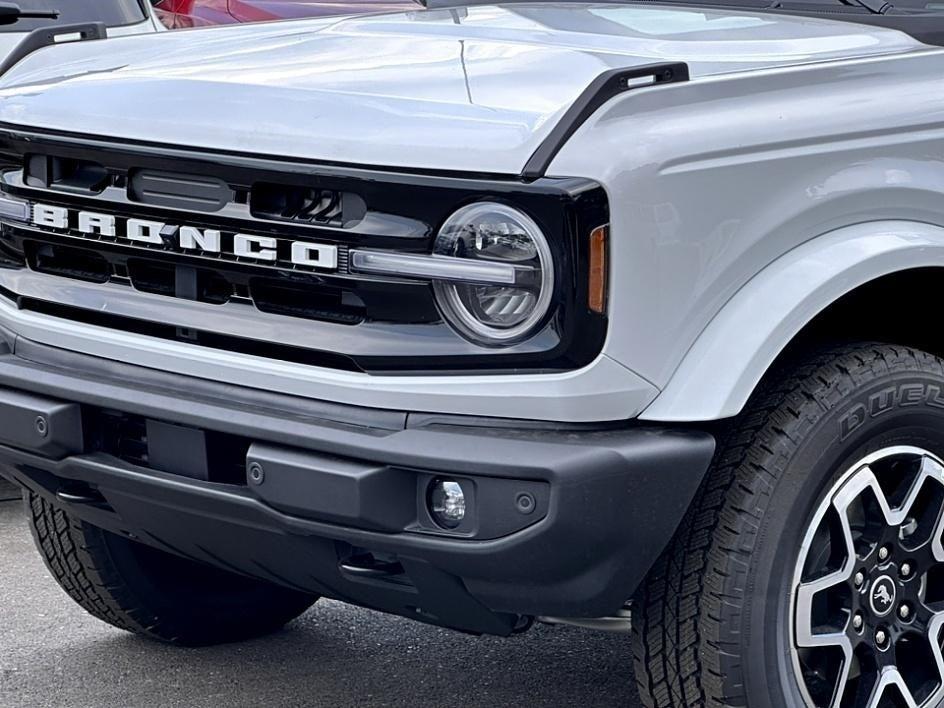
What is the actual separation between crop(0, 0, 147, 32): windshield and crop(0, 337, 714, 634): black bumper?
11.7ft

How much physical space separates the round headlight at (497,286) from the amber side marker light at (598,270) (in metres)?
0.06

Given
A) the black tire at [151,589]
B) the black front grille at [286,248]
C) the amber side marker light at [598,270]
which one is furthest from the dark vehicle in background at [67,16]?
the amber side marker light at [598,270]

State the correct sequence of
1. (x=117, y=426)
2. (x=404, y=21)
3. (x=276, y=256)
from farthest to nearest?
1. (x=404, y=21)
2. (x=117, y=426)
3. (x=276, y=256)

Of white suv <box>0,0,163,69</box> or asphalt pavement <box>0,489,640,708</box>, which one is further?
white suv <box>0,0,163,69</box>

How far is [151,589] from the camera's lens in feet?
12.0

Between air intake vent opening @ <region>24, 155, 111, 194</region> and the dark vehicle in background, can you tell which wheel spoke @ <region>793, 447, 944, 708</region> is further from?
the dark vehicle in background

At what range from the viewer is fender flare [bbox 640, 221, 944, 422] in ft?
8.07

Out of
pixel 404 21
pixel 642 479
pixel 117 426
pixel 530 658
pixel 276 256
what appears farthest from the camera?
pixel 530 658

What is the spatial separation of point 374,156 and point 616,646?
1.74 m

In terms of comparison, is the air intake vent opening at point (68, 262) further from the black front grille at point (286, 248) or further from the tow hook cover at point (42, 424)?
the tow hook cover at point (42, 424)

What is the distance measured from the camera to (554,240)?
2418 millimetres

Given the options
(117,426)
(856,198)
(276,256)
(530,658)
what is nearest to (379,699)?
(530,658)

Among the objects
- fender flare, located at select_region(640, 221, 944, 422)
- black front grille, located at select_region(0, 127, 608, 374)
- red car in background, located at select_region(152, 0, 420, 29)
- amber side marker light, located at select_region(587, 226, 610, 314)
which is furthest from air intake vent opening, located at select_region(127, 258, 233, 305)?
red car in background, located at select_region(152, 0, 420, 29)

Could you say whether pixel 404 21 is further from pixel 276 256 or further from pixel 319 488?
pixel 319 488
